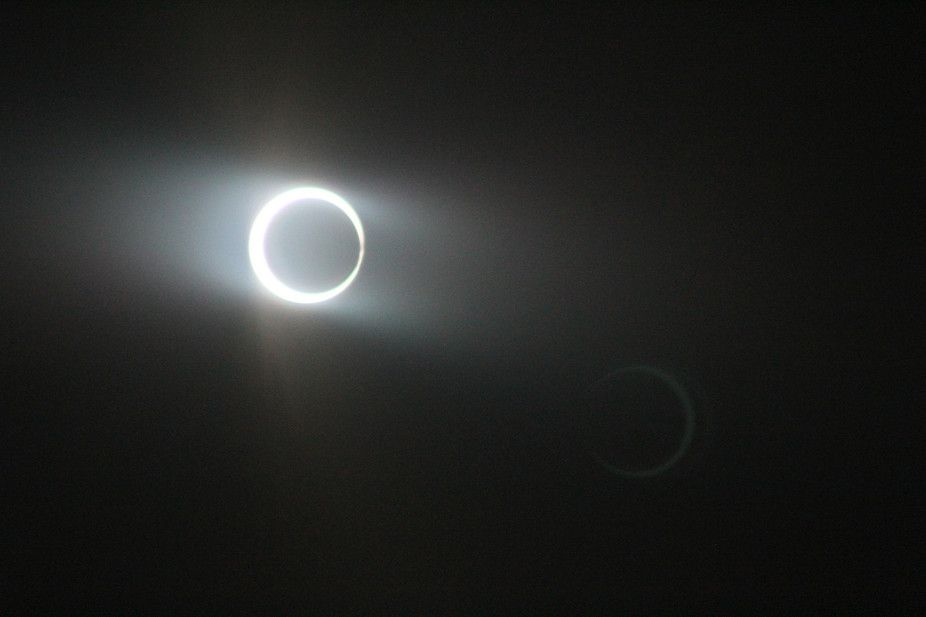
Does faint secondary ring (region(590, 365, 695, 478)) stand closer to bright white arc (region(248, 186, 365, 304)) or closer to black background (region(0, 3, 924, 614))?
black background (region(0, 3, 924, 614))

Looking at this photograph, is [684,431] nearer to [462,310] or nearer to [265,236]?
[462,310]

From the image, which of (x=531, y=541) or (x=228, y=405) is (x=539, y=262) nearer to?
(x=531, y=541)

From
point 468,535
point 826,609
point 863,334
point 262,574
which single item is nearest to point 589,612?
point 468,535

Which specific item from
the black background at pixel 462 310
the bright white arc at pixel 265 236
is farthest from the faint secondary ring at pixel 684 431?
the bright white arc at pixel 265 236

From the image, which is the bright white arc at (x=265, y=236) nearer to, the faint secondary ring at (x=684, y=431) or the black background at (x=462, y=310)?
the black background at (x=462, y=310)

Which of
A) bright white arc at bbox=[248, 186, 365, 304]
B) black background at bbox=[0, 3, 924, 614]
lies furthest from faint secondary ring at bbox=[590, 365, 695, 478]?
bright white arc at bbox=[248, 186, 365, 304]
